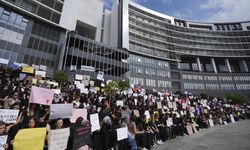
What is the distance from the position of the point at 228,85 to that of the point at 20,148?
80.0 meters

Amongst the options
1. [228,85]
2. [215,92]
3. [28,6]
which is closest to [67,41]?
[28,6]

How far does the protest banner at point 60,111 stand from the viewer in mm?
5238

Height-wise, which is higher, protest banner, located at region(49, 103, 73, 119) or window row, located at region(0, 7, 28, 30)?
window row, located at region(0, 7, 28, 30)

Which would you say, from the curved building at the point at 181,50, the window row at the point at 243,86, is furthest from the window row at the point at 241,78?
the window row at the point at 243,86

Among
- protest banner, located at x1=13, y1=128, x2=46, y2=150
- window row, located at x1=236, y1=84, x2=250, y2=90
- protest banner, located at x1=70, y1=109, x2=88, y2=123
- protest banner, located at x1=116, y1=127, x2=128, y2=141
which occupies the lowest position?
protest banner, located at x1=116, y1=127, x2=128, y2=141

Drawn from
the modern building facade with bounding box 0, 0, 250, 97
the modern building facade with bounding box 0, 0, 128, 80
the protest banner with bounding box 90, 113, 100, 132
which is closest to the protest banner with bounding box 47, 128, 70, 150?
the protest banner with bounding box 90, 113, 100, 132

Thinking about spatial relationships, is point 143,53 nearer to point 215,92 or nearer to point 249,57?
point 215,92

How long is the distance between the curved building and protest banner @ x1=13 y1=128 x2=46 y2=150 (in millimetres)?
47419

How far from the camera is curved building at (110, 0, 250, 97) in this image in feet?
186

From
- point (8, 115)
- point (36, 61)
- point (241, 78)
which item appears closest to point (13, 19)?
point (36, 61)

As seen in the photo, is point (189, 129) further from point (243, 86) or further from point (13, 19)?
point (243, 86)

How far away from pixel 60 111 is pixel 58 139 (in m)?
1.00

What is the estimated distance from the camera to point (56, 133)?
4750mm

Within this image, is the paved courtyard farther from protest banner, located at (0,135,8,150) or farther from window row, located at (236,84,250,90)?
window row, located at (236,84,250,90)
